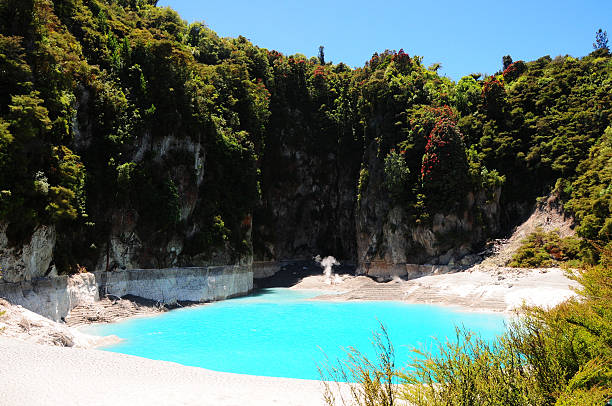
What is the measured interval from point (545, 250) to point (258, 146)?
100ft

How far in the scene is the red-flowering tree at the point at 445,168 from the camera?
40.6 m

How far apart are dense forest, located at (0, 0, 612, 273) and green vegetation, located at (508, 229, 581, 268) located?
1952mm

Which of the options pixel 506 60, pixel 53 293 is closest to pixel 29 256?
pixel 53 293

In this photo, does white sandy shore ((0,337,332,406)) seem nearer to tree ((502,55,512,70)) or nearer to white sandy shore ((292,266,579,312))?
white sandy shore ((292,266,579,312))

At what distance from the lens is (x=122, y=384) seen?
8.45 meters

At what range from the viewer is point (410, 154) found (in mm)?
44562

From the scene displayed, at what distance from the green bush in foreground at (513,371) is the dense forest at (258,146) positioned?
19.4 metres

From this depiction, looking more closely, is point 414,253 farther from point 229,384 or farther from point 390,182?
point 229,384

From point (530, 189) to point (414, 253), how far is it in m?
13.2

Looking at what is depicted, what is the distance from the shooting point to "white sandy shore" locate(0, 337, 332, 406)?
292 inches

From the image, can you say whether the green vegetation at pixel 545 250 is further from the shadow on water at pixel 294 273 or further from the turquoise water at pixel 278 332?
the shadow on water at pixel 294 273

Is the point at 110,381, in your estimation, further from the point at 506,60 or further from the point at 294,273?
the point at 506,60

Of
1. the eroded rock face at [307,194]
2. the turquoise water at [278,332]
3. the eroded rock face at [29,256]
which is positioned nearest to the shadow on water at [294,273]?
the eroded rock face at [307,194]

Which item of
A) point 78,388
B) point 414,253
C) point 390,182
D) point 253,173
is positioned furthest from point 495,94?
point 78,388
